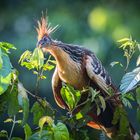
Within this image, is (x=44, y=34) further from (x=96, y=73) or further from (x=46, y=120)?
(x=46, y=120)

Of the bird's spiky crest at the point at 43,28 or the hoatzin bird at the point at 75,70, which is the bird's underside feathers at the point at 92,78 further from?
the bird's spiky crest at the point at 43,28

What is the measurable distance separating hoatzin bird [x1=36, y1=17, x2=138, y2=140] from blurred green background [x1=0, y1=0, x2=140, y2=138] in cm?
187

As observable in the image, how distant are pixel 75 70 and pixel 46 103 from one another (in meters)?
0.62

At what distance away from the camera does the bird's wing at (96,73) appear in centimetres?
258

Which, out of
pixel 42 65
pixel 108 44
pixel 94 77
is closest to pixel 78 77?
pixel 94 77

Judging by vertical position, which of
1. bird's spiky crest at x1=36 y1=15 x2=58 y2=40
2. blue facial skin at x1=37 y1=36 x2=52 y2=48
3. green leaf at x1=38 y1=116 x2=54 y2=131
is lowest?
green leaf at x1=38 y1=116 x2=54 y2=131

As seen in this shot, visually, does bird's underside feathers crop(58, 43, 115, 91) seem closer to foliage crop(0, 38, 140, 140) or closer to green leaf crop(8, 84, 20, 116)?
foliage crop(0, 38, 140, 140)

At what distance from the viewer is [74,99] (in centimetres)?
199

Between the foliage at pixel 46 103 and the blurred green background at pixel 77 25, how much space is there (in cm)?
246

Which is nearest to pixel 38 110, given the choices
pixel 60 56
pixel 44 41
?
pixel 44 41

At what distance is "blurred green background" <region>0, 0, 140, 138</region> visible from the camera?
4.95 metres

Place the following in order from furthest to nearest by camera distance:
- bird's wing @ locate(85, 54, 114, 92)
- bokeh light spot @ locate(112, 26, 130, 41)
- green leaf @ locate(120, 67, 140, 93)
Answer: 1. bokeh light spot @ locate(112, 26, 130, 41)
2. bird's wing @ locate(85, 54, 114, 92)
3. green leaf @ locate(120, 67, 140, 93)

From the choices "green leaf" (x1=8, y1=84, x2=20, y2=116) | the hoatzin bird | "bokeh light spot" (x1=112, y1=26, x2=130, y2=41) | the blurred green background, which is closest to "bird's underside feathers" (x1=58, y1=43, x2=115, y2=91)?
the hoatzin bird

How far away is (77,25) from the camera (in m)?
5.27
